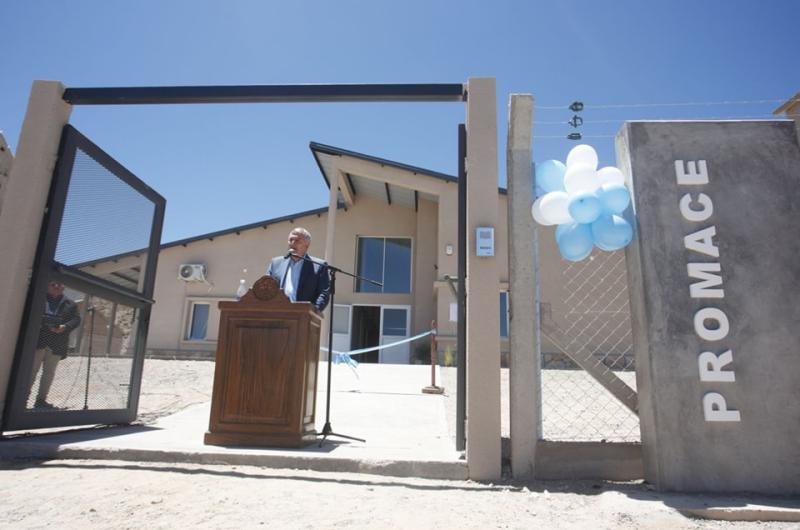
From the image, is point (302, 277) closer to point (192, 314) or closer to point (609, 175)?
point (609, 175)

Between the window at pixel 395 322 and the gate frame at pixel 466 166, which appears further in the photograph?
the window at pixel 395 322

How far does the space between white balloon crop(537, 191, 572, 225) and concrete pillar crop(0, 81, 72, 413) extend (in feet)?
12.3

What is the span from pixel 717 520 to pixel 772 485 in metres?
0.61

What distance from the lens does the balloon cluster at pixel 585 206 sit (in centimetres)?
310

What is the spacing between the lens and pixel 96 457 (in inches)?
128


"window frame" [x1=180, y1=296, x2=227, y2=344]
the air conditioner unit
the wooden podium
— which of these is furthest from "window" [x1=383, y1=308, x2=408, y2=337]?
the wooden podium

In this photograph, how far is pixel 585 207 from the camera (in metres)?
3.08

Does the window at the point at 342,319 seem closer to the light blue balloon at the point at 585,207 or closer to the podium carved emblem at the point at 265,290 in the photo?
the podium carved emblem at the point at 265,290

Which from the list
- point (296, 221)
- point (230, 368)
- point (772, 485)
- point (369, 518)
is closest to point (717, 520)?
point (772, 485)

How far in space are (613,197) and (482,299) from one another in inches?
40.3

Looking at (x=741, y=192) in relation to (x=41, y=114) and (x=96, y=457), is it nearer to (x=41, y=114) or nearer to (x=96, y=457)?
(x=96, y=457)

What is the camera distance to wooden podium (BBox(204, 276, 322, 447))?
3455 mm

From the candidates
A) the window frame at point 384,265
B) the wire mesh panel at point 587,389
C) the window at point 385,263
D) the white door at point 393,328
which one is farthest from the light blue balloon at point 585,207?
the window at point 385,263

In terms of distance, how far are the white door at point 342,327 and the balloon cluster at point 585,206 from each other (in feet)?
41.4
